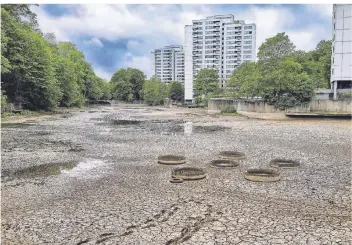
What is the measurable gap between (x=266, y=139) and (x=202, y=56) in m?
104

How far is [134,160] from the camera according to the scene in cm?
1194

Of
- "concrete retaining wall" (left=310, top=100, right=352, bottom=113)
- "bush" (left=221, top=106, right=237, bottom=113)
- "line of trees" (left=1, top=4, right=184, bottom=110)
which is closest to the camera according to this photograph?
"line of trees" (left=1, top=4, right=184, bottom=110)

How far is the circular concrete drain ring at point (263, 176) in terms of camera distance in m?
8.83

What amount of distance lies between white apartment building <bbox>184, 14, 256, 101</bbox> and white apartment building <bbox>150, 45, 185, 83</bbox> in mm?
32607

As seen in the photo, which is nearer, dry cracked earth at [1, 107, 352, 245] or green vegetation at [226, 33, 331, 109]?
dry cracked earth at [1, 107, 352, 245]

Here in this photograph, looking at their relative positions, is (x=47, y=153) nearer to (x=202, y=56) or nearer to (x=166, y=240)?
(x=166, y=240)

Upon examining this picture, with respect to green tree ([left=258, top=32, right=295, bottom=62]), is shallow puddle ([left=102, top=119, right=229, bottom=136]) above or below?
below

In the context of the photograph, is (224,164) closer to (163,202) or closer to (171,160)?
(171,160)

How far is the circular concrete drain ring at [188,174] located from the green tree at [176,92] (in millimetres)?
90532

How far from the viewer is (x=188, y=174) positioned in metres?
9.30

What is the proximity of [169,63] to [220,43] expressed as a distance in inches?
1665

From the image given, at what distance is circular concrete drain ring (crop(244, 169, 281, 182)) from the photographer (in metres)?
8.83

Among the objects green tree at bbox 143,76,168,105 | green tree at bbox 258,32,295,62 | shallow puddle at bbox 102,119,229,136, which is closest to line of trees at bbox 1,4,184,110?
shallow puddle at bbox 102,119,229,136

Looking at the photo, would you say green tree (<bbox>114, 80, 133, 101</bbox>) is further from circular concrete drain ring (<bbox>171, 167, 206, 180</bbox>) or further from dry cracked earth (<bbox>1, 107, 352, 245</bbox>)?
circular concrete drain ring (<bbox>171, 167, 206, 180</bbox>)
